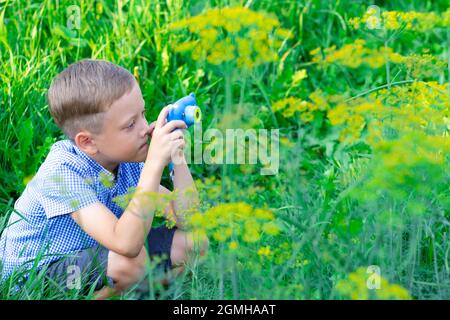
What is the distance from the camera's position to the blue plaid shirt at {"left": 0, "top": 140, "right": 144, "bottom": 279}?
7.96 ft

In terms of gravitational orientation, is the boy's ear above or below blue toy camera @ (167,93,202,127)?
below

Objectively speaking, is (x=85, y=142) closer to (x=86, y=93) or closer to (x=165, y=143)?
(x=86, y=93)

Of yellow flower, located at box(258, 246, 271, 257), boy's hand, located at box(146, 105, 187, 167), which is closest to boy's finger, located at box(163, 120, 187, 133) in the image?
boy's hand, located at box(146, 105, 187, 167)

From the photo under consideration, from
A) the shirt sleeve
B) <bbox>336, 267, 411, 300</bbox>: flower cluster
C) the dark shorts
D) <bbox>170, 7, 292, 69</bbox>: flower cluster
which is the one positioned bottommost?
the dark shorts

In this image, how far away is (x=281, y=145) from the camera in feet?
7.68

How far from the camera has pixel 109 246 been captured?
2355 mm

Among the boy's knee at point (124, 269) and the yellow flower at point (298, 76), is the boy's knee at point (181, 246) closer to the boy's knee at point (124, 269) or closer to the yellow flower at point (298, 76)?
the boy's knee at point (124, 269)

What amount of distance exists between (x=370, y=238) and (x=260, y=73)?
1.33 metres

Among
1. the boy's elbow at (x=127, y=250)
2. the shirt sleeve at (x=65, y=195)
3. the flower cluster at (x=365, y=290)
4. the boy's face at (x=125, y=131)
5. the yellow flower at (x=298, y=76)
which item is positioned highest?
the boy's face at (x=125, y=131)

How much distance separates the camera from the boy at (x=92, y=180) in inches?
92.4

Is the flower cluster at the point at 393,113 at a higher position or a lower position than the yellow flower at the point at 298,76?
higher

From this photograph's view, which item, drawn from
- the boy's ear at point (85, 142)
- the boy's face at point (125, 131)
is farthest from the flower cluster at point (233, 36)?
the boy's ear at point (85, 142)

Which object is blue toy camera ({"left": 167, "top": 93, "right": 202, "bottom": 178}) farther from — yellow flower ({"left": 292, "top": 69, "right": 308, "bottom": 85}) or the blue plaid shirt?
yellow flower ({"left": 292, "top": 69, "right": 308, "bottom": 85})
